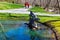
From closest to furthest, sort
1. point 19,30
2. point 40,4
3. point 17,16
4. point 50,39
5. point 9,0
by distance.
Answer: point 50,39, point 19,30, point 17,16, point 40,4, point 9,0

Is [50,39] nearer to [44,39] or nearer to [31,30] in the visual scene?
[44,39]

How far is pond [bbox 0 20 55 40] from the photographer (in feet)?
80.1

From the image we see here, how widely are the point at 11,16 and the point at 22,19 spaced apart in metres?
2.56

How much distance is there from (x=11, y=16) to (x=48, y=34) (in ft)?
44.9

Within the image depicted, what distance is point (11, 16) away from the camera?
38.9 m

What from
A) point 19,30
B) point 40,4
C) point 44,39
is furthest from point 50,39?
point 40,4

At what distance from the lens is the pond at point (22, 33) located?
80.1 feet

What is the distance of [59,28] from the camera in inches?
1088

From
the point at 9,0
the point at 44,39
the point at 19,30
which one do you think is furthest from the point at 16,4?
the point at 44,39

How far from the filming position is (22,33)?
89.1 ft

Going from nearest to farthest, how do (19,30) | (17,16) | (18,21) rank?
(19,30)
(18,21)
(17,16)

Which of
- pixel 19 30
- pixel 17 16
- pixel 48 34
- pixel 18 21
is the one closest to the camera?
pixel 48 34

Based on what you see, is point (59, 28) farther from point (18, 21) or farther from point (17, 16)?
point (17, 16)

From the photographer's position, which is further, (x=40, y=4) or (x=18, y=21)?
(x=40, y=4)
